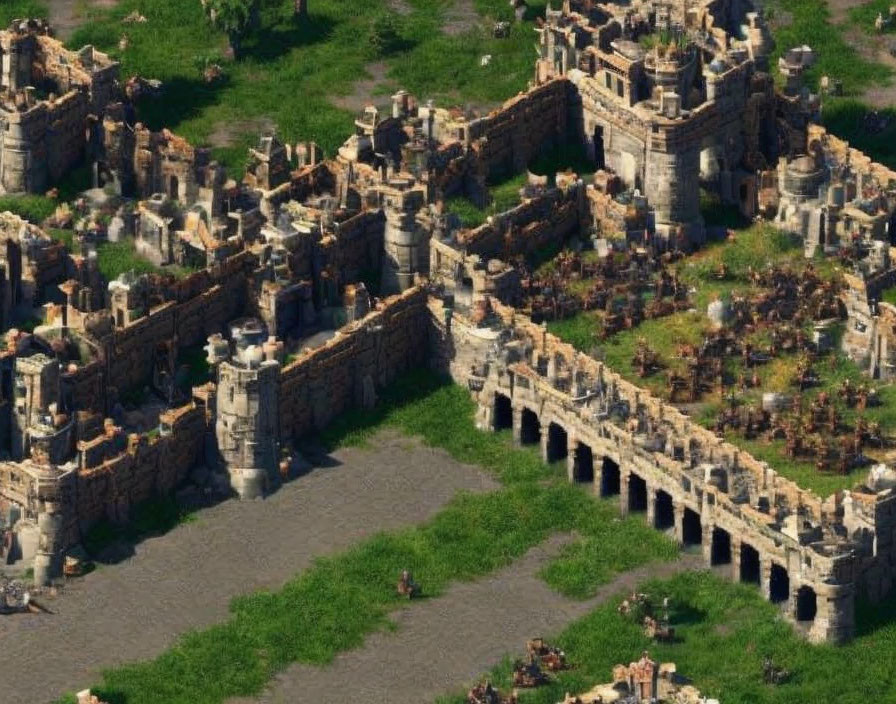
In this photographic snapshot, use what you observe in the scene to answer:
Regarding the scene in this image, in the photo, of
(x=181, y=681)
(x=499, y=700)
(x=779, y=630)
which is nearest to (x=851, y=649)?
(x=779, y=630)

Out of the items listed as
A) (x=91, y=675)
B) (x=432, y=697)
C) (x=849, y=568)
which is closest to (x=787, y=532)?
(x=849, y=568)

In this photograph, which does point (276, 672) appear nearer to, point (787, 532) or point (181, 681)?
point (181, 681)

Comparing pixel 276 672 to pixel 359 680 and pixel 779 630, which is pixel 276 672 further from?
pixel 779 630

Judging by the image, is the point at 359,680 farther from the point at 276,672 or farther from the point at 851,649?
the point at 851,649

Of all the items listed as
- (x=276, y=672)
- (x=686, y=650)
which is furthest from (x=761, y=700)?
(x=276, y=672)

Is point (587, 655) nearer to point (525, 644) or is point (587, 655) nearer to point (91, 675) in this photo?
point (525, 644)
